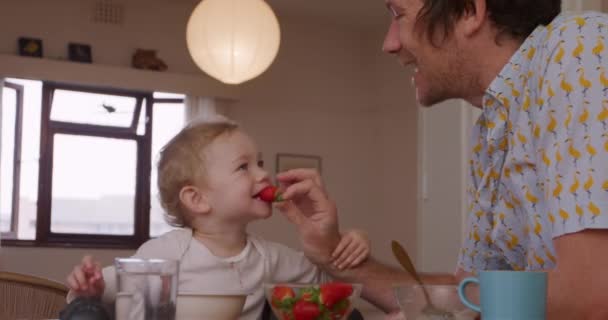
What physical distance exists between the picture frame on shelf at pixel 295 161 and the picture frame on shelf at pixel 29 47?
2.34 m

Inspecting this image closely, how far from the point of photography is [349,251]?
77.5 inches

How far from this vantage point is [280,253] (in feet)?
7.43

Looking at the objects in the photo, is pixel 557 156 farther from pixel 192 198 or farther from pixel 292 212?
pixel 192 198

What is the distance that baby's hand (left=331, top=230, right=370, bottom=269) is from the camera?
6.45 feet

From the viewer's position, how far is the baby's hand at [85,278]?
63.9 inches

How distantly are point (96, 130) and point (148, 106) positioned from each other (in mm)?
515

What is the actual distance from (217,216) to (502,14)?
0.91 m

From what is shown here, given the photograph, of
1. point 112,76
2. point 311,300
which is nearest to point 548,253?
point 311,300

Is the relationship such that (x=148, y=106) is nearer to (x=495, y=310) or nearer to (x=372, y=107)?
(x=372, y=107)

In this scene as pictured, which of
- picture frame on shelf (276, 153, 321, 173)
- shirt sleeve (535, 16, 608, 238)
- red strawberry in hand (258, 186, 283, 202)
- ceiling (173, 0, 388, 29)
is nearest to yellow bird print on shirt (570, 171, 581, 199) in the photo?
shirt sleeve (535, 16, 608, 238)

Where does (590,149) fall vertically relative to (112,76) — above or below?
below

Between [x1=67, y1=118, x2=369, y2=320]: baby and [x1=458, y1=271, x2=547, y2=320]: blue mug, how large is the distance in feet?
3.74

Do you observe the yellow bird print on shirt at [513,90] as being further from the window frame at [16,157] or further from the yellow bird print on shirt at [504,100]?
the window frame at [16,157]

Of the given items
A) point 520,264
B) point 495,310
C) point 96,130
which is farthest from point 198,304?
point 96,130
